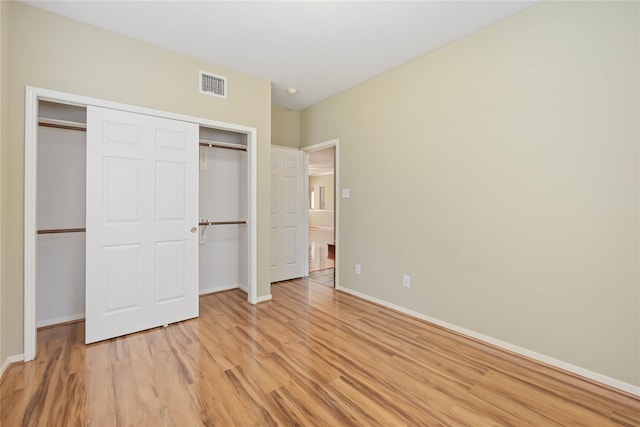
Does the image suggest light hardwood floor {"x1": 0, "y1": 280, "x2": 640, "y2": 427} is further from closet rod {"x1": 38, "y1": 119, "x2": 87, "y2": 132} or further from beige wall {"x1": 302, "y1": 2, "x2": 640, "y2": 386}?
closet rod {"x1": 38, "y1": 119, "x2": 87, "y2": 132}

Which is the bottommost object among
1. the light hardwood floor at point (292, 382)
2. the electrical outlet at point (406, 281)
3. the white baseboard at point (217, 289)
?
the light hardwood floor at point (292, 382)

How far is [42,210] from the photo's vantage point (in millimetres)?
2648

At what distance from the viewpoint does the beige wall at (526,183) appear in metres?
1.86

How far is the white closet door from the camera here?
8.03 feet

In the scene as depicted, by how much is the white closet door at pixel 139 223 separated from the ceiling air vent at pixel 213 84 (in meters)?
0.46

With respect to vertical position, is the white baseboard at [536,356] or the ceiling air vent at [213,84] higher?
the ceiling air vent at [213,84]

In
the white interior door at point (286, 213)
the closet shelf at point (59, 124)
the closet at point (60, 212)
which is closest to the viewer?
the closet shelf at point (59, 124)

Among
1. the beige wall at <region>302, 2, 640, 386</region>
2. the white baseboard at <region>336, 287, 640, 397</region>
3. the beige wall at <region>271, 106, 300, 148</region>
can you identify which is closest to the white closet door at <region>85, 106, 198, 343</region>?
the beige wall at <region>271, 106, 300, 148</region>

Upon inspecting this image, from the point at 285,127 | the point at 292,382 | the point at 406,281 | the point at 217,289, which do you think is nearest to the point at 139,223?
the point at 217,289

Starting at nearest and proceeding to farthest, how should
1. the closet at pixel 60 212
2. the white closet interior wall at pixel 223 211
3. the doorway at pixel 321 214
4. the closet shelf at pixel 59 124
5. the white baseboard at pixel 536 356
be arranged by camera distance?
the white baseboard at pixel 536 356 → the closet shelf at pixel 59 124 → the closet at pixel 60 212 → the white closet interior wall at pixel 223 211 → the doorway at pixel 321 214

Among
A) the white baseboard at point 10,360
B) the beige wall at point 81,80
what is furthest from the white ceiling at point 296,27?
the white baseboard at point 10,360

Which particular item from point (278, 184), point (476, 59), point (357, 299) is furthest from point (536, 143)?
point (278, 184)

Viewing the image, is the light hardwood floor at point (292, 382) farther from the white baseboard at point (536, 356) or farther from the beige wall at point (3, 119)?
the beige wall at point (3, 119)

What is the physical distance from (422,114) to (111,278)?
3.43m
